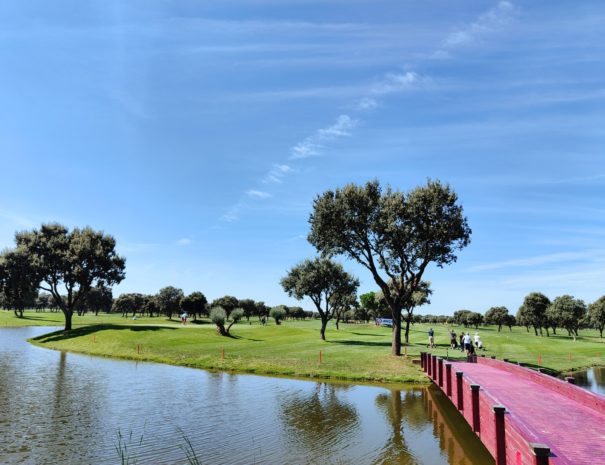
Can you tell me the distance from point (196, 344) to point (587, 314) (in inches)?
3736

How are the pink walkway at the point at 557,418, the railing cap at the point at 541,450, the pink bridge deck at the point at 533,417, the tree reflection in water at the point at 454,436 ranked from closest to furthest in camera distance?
the railing cap at the point at 541,450
the pink bridge deck at the point at 533,417
the pink walkway at the point at 557,418
the tree reflection in water at the point at 454,436

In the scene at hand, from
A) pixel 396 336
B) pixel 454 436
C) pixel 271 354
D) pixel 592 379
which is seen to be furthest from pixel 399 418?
pixel 592 379

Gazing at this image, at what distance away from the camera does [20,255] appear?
228 feet

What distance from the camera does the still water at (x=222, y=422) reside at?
589 inches

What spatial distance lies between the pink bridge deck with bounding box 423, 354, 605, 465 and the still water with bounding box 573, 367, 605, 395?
11.3m

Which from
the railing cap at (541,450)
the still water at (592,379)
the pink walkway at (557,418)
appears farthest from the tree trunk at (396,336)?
the railing cap at (541,450)

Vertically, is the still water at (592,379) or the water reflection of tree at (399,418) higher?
the water reflection of tree at (399,418)

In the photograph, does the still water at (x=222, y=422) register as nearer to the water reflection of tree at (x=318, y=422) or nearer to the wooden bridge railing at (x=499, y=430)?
the water reflection of tree at (x=318, y=422)

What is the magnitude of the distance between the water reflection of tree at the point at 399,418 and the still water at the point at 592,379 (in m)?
12.9

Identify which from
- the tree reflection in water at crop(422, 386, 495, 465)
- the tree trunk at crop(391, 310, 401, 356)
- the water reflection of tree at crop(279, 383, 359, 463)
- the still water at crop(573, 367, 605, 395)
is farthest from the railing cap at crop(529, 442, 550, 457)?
the tree trunk at crop(391, 310, 401, 356)

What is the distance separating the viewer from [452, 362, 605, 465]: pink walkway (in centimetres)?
1030

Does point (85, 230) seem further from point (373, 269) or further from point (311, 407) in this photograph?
point (311, 407)

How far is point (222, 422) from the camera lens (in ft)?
63.7

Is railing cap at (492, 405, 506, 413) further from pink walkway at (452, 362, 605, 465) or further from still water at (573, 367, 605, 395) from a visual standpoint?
still water at (573, 367, 605, 395)
